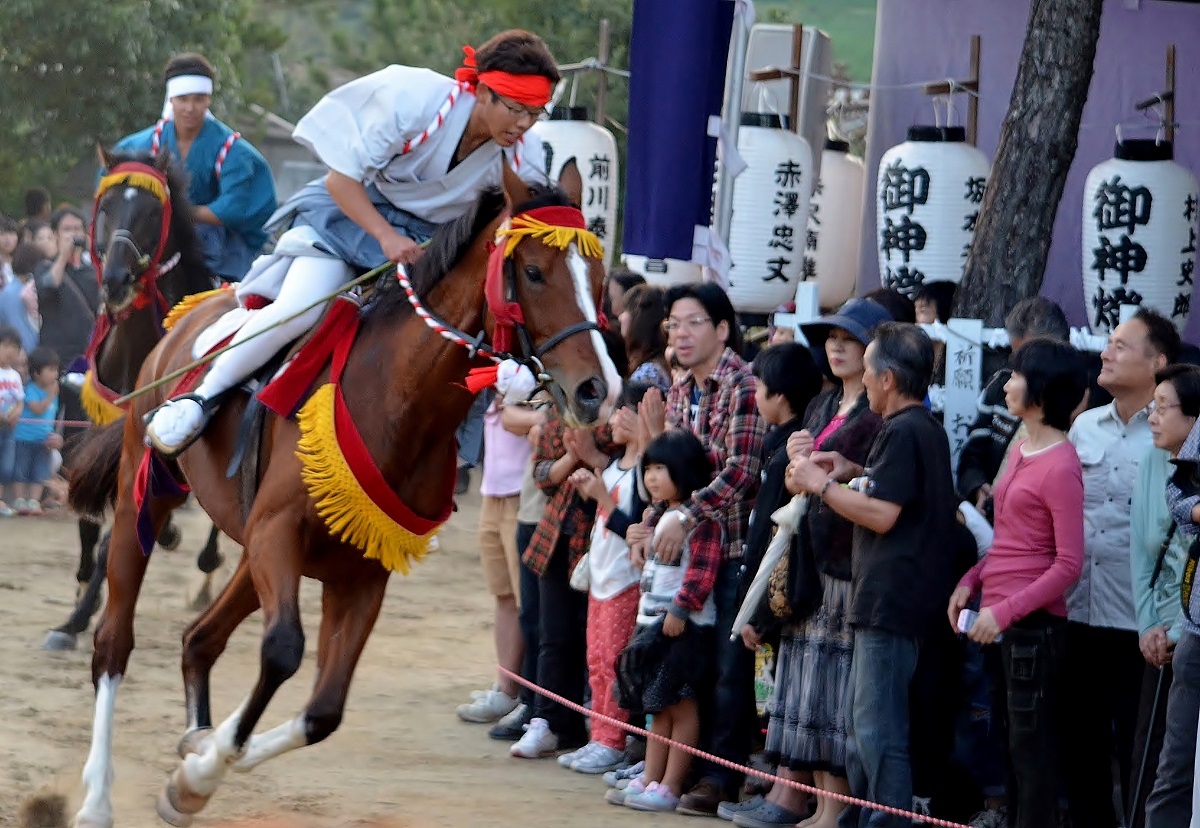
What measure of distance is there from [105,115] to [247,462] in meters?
16.2

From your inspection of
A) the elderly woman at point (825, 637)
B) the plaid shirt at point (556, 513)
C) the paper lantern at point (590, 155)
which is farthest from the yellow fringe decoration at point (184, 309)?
the paper lantern at point (590, 155)

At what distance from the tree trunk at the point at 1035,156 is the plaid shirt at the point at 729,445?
1.38 m

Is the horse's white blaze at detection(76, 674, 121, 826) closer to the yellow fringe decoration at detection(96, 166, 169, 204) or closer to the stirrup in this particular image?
the stirrup

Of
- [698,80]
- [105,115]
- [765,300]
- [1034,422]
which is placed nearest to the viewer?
[1034,422]

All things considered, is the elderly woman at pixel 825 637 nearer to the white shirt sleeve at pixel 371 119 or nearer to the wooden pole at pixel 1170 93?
the white shirt sleeve at pixel 371 119

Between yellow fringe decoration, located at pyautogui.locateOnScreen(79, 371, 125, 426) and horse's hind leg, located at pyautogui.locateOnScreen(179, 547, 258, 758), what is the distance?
111 inches

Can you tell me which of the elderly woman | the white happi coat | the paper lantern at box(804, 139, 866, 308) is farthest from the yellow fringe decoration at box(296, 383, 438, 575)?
the paper lantern at box(804, 139, 866, 308)

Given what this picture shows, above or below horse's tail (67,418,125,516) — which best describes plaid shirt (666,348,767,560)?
above

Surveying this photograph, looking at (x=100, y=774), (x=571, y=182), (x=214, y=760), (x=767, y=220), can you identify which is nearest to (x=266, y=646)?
(x=214, y=760)

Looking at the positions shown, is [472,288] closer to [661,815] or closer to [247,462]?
[247,462]

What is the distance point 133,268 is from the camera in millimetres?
8656

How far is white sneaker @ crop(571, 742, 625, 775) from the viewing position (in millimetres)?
7230

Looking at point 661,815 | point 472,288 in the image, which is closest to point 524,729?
point 661,815

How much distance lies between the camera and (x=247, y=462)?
231 inches
